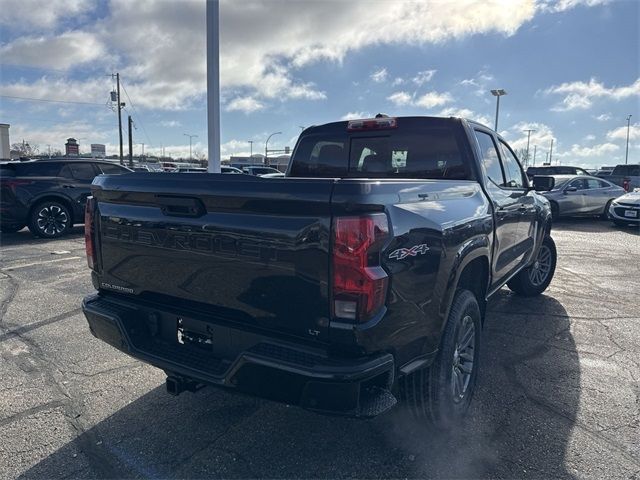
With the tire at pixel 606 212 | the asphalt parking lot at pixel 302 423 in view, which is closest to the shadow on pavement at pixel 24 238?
the asphalt parking lot at pixel 302 423

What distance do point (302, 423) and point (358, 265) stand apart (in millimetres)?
1475

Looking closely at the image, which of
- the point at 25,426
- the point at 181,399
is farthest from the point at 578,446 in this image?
the point at 25,426

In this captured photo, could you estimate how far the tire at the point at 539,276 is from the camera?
583cm

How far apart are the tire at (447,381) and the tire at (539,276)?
3173mm

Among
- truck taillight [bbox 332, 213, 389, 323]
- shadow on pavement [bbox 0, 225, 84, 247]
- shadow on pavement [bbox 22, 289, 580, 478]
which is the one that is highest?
Result: truck taillight [bbox 332, 213, 389, 323]

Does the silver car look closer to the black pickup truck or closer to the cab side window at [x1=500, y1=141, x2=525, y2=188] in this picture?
the cab side window at [x1=500, y1=141, x2=525, y2=188]

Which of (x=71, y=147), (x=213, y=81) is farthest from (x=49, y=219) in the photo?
(x=71, y=147)

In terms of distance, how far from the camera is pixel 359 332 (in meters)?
2.03

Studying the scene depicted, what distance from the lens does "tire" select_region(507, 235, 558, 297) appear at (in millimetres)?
5828

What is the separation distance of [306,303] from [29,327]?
3848mm

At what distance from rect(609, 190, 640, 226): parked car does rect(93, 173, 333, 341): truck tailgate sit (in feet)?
47.2

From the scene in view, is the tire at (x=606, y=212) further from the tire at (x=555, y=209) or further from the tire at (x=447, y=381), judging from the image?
the tire at (x=447, y=381)

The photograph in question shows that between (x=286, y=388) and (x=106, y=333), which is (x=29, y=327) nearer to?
(x=106, y=333)

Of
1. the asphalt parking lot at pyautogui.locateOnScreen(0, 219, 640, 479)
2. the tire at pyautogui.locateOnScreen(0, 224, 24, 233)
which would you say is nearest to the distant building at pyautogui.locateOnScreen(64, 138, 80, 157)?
the tire at pyautogui.locateOnScreen(0, 224, 24, 233)
